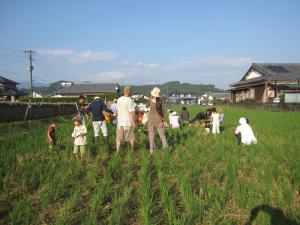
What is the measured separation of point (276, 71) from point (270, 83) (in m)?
3.78

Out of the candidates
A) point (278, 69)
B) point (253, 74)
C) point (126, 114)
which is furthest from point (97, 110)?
point (253, 74)

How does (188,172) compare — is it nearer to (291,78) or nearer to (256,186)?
(256,186)

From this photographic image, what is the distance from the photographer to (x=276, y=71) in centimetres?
3422

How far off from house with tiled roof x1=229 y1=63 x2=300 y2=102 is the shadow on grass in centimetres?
2480

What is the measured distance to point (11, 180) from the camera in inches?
192

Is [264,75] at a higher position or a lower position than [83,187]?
higher

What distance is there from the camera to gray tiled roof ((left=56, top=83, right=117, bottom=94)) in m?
59.2

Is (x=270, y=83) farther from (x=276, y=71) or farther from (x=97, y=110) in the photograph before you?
(x=97, y=110)

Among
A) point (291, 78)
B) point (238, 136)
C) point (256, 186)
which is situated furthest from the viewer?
point (291, 78)

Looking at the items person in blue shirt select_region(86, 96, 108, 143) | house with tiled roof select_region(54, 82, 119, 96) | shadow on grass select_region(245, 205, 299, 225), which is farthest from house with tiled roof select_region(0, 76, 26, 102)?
shadow on grass select_region(245, 205, 299, 225)

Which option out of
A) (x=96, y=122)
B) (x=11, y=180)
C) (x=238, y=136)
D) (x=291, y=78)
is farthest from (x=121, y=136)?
(x=291, y=78)

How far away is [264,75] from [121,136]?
2959 cm

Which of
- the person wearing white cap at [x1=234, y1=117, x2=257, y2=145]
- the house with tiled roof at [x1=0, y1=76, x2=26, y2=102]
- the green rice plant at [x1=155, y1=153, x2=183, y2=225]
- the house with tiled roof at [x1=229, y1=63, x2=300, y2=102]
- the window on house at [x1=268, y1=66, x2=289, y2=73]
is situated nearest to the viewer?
the green rice plant at [x1=155, y1=153, x2=183, y2=225]

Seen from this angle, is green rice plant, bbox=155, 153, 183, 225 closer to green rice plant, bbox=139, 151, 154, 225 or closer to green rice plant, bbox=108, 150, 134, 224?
green rice plant, bbox=139, 151, 154, 225
